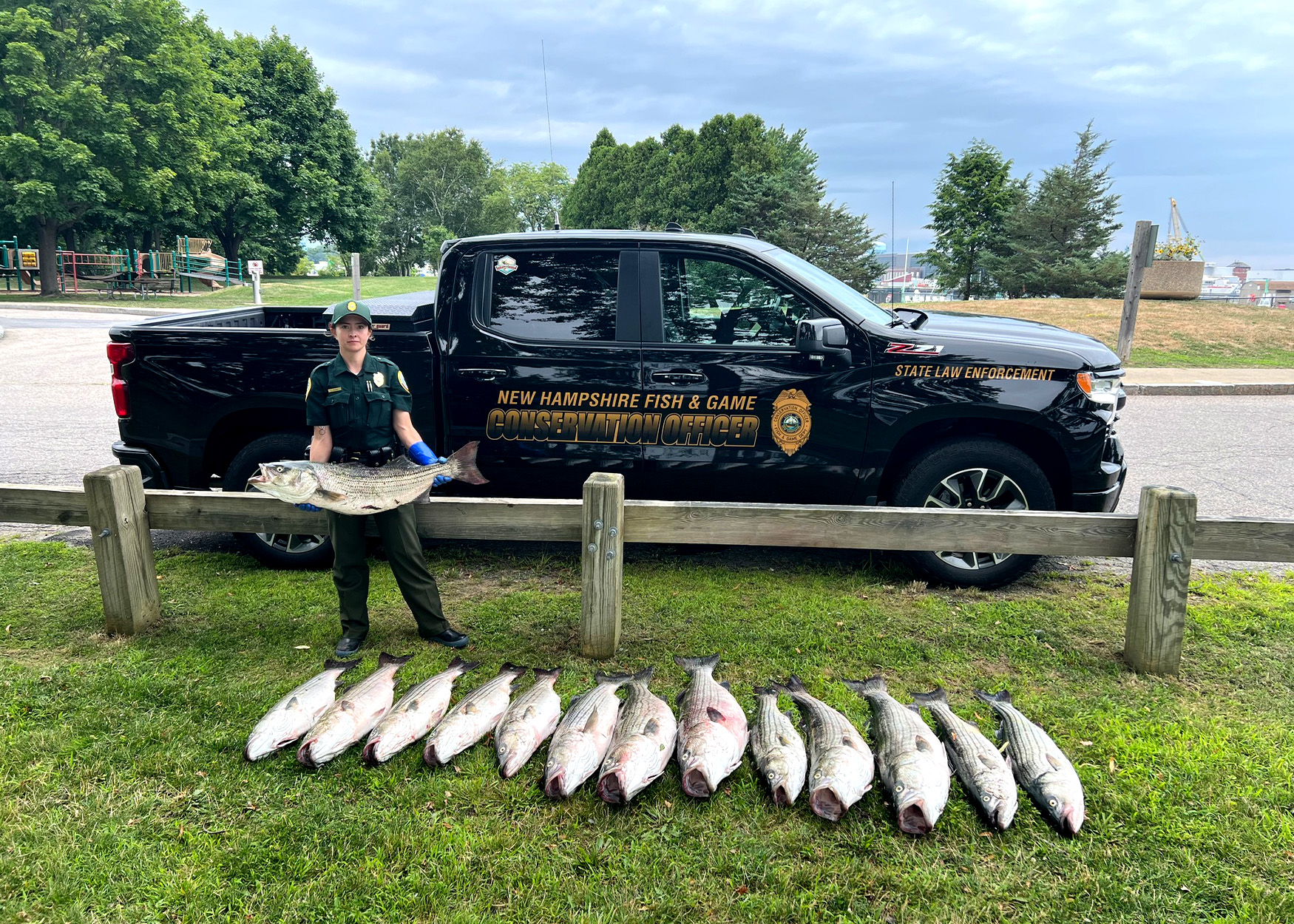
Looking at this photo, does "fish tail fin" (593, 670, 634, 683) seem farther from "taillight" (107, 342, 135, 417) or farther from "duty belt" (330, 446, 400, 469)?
"taillight" (107, 342, 135, 417)

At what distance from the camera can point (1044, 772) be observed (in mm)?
2986

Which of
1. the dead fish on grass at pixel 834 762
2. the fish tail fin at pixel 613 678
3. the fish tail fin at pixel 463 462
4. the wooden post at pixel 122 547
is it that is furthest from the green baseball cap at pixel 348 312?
the dead fish on grass at pixel 834 762

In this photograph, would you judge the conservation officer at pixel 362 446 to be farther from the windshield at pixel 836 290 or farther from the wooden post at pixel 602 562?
the windshield at pixel 836 290

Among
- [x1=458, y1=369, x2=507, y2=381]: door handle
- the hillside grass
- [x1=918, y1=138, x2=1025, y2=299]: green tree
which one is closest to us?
[x1=458, y1=369, x2=507, y2=381]: door handle

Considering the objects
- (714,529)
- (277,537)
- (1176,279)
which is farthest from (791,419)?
(1176,279)

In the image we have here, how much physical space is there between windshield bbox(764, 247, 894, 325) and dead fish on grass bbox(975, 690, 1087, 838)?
2.44 m

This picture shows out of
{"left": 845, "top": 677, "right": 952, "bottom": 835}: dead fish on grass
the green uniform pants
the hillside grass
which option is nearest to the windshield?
{"left": 845, "top": 677, "right": 952, "bottom": 835}: dead fish on grass

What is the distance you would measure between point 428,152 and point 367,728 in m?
82.6

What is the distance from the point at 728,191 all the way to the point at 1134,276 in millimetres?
33743

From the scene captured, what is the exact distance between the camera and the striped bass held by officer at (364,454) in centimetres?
389

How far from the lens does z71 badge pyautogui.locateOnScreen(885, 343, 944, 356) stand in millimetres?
4703

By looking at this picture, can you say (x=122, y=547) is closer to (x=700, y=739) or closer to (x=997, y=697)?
(x=700, y=739)

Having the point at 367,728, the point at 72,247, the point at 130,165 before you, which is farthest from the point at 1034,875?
the point at 72,247

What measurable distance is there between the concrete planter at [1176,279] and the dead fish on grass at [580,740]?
77.9ft
